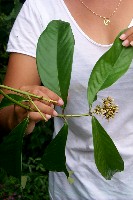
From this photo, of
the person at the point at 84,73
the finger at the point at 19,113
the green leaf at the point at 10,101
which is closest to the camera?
the green leaf at the point at 10,101

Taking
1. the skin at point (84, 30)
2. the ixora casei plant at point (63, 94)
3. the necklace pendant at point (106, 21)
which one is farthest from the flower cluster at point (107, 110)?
the necklace pendant at point (106, 21)

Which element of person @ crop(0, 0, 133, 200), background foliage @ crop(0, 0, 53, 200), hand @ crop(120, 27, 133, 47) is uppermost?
hand @ crop(120, 27, 133, 47)

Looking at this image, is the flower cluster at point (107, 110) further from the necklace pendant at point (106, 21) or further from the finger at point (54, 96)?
the necklace pendant at point (106, 21)

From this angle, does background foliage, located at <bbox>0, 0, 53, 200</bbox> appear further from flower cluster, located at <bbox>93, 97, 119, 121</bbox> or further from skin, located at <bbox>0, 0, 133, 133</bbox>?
flower cluster, located at <bbox>93, 97, 119, 121</bbox>

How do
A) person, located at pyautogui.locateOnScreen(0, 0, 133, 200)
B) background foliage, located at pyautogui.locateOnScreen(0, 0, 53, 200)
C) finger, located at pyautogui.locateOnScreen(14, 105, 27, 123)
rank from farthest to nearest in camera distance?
A: background foliage, located at pyautogui.locateOnScreen(0, 0, 53, 200) → person, located at pyautogui.locateOnScreen(0, 0, 133, 200) → finger, located at pyautogui.locateOnScreen(14, 105, 27, 123)

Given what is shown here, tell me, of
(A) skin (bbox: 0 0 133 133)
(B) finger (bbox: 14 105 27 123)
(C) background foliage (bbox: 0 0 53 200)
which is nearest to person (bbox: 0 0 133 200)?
(A) skin (bbox: 0 0 133 133)

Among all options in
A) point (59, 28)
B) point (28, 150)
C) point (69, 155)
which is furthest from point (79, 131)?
point (28, 150)

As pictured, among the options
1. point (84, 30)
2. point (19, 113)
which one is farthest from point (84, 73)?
point (19, 113)
